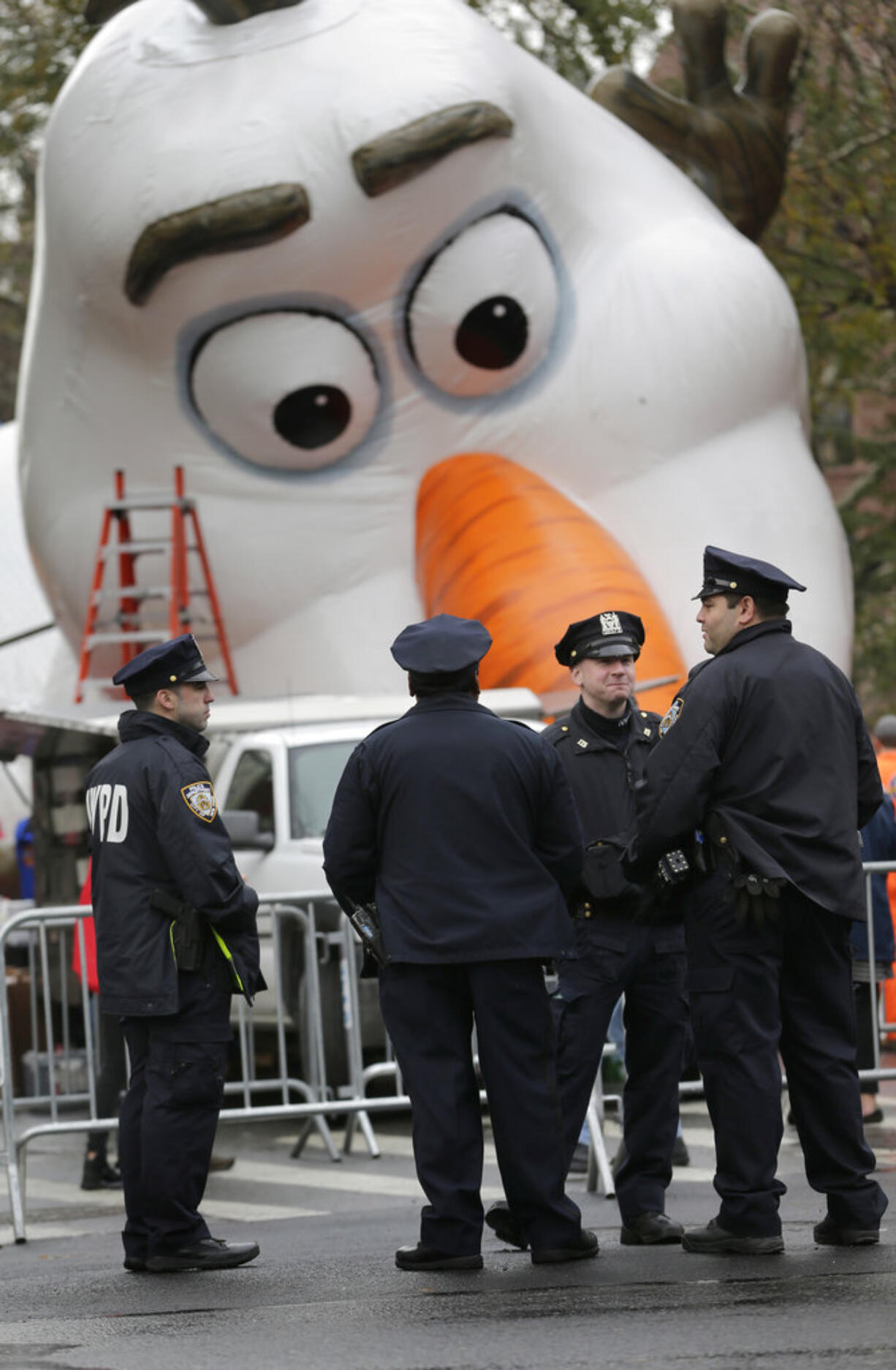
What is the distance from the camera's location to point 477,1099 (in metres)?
6.49

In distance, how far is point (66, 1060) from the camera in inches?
378

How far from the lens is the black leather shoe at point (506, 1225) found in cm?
669

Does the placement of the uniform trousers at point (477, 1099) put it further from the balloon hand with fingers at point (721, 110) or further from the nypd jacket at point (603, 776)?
the balloon hand with fingers at point (721, 110)

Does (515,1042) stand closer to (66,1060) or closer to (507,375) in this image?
(66,1060)

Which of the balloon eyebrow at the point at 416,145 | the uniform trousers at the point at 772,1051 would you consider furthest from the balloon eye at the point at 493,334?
the uniform trousers at the point at 772,1051

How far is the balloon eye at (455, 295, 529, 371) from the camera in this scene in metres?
14.7

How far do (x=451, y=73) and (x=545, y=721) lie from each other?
4.39 metres

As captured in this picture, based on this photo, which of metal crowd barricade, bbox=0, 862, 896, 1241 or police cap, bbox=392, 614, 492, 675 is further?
metal crowd barricade, bbox=0, 862, 896, 1241

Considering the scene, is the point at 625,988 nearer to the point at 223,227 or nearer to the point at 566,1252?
the point at 566,1252

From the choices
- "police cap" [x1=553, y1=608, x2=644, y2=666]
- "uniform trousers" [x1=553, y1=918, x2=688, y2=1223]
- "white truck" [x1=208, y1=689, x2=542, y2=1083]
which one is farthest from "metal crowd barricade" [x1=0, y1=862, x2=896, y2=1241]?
"police cap" [x1=553, y1=608, x2=644, y2=666]

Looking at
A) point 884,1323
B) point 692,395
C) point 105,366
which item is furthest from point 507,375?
point 884,1323

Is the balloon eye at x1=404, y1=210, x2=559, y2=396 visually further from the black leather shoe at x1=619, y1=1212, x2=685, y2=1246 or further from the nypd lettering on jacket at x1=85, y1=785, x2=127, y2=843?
the black leather shoe at x1=619, y1=1212, x2=685, y2=1246

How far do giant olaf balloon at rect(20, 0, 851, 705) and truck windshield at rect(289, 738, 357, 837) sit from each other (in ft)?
8.09

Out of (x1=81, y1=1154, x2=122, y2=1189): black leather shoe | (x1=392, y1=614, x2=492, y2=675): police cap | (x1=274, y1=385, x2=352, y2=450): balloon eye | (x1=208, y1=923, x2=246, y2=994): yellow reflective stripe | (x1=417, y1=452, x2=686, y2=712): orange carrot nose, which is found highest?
(x1=274, y1=385, x2=352, y2=450): balloon eye
